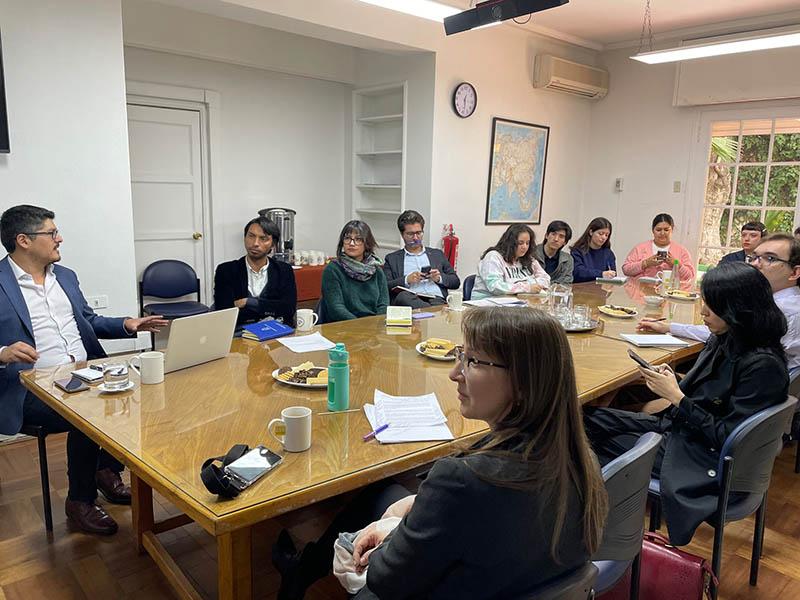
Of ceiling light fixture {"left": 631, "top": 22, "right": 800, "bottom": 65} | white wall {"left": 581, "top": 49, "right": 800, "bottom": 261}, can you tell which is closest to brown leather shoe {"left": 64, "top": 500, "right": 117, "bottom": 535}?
ceiling light fixture {"left": 631, "top": 22, "right": 800, "bottom": 65}

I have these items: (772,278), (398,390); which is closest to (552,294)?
(772,278)

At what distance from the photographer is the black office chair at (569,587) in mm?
1000

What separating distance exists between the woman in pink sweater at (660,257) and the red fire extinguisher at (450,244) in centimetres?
141

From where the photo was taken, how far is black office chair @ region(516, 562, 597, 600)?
1000 mm

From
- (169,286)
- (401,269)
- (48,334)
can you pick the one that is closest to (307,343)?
(48,334)

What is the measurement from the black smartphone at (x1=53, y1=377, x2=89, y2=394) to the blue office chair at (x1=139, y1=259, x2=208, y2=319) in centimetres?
257

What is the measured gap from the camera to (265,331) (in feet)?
8.64

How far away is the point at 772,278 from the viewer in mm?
2551

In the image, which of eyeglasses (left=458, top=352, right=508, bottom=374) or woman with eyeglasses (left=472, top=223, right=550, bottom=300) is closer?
eyeglasses (left=458, top=352, right=508, bottom=374)

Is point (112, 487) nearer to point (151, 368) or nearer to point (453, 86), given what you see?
point (151, 368)

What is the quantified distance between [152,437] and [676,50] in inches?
167

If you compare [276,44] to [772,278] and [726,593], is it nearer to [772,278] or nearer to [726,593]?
[772,278]

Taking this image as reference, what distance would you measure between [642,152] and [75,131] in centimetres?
516

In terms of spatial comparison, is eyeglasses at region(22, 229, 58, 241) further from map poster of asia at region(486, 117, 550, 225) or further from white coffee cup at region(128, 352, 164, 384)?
map poster of asia at region(486, 117, 550, 225)
